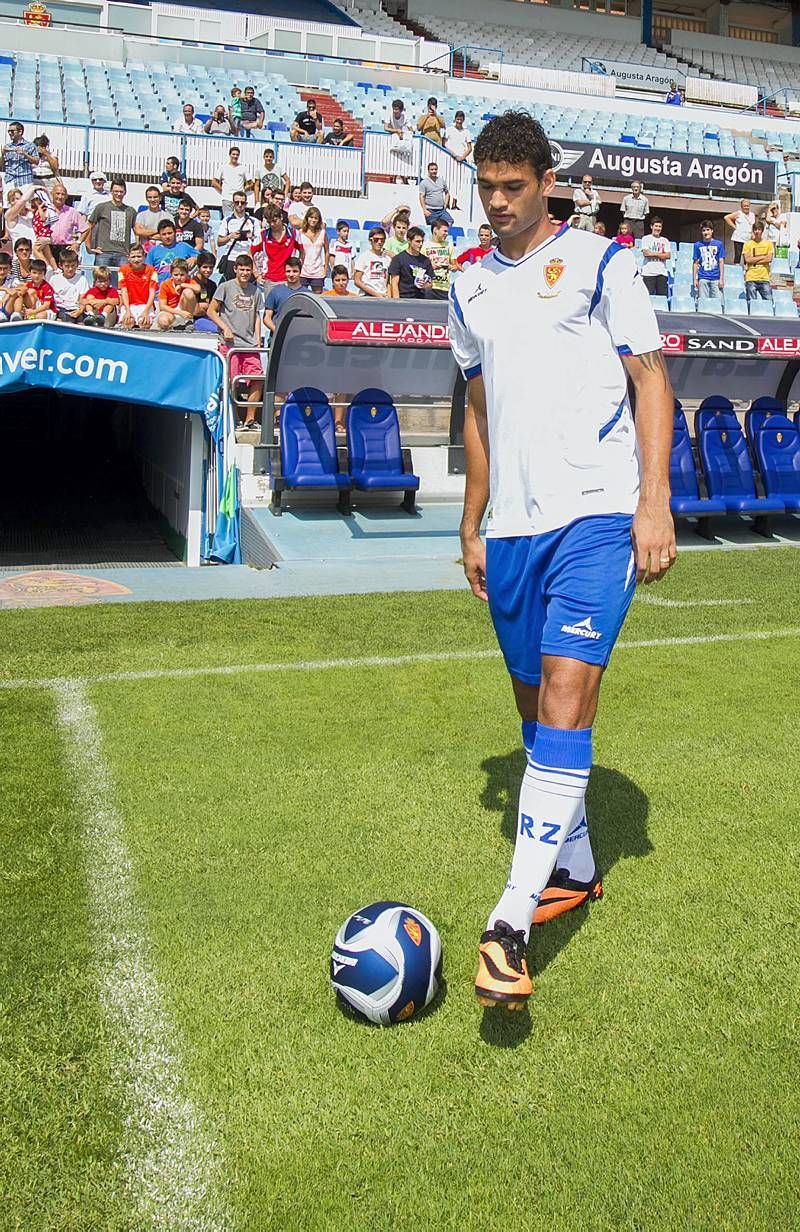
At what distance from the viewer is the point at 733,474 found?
1270 centimetres

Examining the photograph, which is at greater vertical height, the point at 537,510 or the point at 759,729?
the point at 537,510

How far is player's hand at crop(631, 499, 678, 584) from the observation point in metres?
3.31

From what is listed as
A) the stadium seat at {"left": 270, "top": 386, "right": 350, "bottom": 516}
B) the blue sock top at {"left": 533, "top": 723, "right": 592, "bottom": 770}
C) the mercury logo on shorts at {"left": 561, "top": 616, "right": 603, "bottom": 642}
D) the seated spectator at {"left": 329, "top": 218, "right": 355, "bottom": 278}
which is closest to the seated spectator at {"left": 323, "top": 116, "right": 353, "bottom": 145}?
the seated spectator at {"left": 329, "top": 218, "right": 355, "bottom": 278}

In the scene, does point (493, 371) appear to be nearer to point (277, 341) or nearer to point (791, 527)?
point (277, 341)

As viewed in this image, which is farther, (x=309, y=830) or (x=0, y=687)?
(x=0, y=687)

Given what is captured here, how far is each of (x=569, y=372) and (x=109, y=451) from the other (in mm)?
16866

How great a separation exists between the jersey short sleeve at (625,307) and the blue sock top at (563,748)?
1.12 meters

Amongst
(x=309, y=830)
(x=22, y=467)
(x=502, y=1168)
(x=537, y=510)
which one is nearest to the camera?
(x=502, y=1168)

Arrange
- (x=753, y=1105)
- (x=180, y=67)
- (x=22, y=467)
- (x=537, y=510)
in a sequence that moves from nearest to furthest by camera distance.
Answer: (x=753, y=1105) → (x=537, y=510) → (x=22, y=467) → (x=180, y=67)

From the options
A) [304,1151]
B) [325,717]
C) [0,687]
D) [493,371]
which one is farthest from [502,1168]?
[0,687]

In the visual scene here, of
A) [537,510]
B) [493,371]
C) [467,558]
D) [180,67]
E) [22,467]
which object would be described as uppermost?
[180,67]

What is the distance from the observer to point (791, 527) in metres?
13.3

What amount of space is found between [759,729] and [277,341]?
840 centimetres

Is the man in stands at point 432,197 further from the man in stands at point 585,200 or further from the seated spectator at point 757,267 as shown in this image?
the seated spectator at point 757,267
